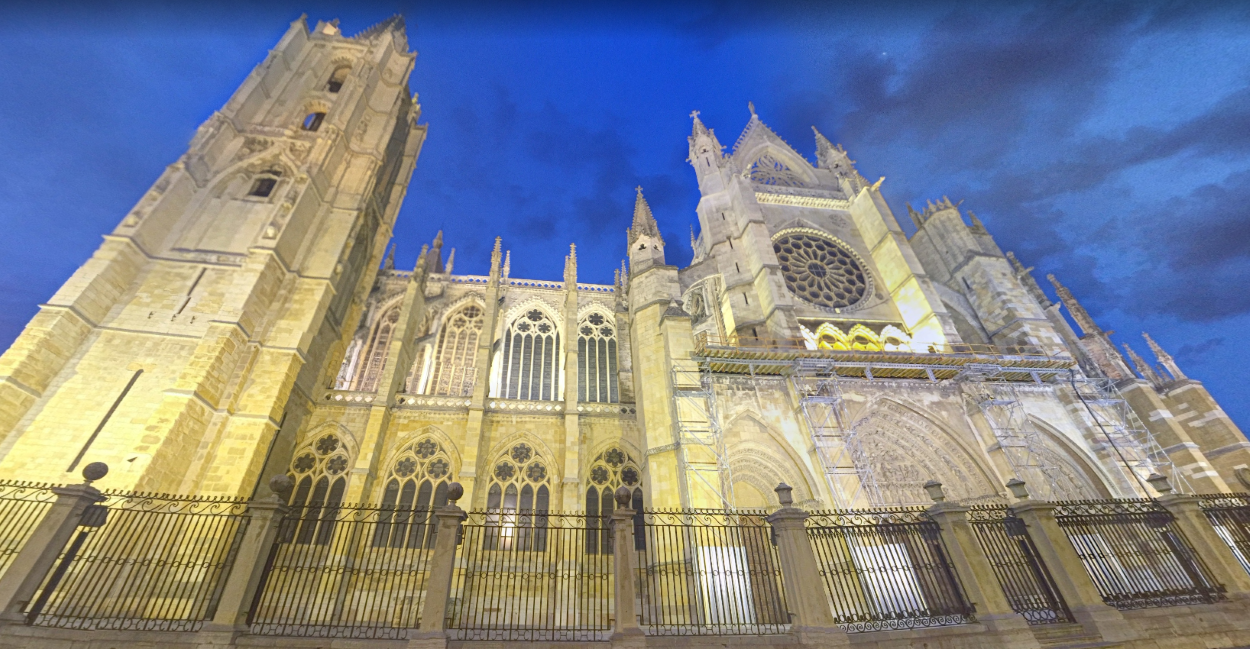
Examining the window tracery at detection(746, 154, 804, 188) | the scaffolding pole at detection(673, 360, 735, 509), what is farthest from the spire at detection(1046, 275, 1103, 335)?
the scaffolding pole at detection(673, 360, 735, 509)

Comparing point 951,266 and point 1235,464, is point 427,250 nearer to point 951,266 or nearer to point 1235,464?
point 951,266

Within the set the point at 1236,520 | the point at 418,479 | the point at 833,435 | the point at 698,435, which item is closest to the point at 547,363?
the point at 418,479

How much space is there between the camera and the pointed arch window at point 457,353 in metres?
19.1

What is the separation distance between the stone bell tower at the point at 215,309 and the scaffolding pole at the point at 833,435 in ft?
47.0

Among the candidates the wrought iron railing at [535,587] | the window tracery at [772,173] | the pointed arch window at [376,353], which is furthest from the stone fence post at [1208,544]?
the pointed arch window at [376,353]

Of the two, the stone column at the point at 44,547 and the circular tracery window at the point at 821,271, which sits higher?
the circular tracery window at the point at 821,271

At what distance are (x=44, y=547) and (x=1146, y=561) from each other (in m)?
15.7

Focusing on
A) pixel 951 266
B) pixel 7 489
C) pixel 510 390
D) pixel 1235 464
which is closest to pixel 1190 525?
pixel 1235 464

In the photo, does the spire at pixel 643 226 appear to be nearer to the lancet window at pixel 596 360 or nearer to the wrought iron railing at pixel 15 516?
the lancet window at pixel 596 360

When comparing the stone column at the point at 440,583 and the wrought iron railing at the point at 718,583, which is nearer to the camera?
the stone column at the point at 440,583

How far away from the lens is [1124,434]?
14.9 meters

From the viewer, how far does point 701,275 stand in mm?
18906

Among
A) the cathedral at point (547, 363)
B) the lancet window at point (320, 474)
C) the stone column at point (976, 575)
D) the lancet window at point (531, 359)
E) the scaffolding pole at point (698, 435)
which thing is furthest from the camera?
the lancet window at point (531, 359)

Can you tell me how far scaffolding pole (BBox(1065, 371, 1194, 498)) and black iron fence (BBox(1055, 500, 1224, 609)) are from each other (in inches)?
311
